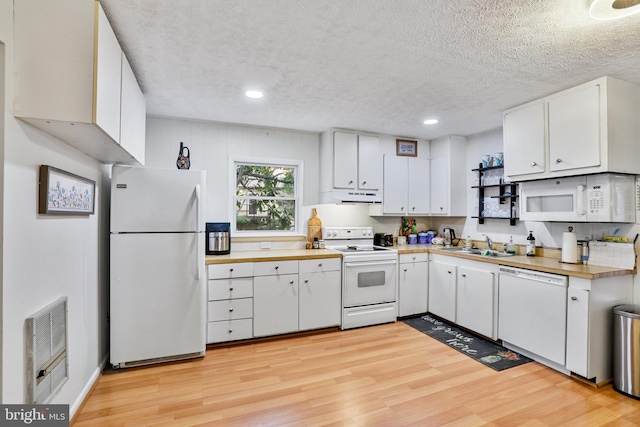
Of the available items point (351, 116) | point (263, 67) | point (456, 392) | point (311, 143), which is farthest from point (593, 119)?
point (311, 143)

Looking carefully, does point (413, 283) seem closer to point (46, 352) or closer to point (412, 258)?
point (412, 258)

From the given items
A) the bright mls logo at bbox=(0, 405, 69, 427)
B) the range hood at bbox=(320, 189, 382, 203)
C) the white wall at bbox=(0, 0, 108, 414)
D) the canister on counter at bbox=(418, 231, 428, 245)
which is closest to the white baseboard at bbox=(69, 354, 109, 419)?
the white wall at bbox=(0, 0, 108, 414)

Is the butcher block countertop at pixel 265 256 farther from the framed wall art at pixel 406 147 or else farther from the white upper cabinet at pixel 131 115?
the framed wall art at pixel 406 147

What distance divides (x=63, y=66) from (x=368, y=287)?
3.24 meters

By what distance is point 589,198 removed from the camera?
2.56 m

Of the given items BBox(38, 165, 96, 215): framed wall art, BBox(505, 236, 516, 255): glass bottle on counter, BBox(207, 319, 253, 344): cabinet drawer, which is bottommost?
BBox(207, 319, 253, 344): cabinet drawer

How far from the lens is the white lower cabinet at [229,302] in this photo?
9.84 feet

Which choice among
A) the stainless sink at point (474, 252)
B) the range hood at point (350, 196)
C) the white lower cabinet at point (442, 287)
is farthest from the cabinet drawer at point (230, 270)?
the stainless sink at point (474, 252)

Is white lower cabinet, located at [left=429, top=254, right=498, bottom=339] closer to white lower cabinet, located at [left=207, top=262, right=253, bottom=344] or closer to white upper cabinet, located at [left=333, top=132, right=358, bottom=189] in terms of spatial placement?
white upper cabinet, located at [left=333, top=132, right=358, bottom=189]

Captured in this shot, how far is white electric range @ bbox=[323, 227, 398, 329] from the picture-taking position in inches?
139

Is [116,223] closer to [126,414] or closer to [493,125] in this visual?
[126,414]

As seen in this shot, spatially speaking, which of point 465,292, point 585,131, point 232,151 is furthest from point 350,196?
point 585,131

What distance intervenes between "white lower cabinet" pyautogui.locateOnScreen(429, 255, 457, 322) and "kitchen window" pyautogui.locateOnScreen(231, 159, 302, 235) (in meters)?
1.88

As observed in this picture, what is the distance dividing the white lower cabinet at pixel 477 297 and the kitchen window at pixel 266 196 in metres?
2.13
